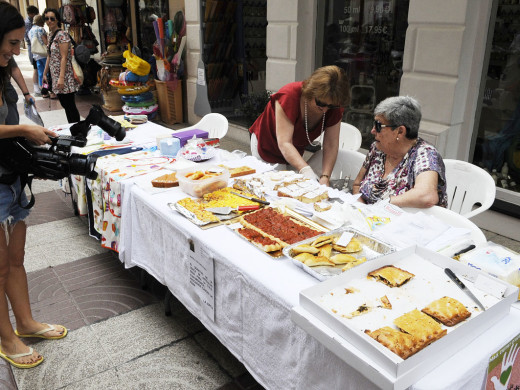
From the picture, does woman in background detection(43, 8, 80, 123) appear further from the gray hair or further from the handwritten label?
the gray hair

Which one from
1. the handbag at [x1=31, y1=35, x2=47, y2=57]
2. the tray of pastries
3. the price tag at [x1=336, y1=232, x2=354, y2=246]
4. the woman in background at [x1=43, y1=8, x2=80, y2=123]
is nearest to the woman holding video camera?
the price tag at [x1=336, y1=232, x2=354, y2=246]

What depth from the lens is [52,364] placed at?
2.34 metres

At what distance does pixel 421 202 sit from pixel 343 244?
0.74 metres

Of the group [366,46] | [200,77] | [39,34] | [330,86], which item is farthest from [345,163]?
[39,34]

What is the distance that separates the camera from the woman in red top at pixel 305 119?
8.98 ft

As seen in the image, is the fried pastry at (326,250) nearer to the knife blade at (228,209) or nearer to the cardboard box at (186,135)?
the knife blade at (228,209)

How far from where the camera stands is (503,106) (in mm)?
4012

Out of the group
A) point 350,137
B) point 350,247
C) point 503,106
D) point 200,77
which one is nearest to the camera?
point 350,247

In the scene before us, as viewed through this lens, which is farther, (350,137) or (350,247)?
(350,137)

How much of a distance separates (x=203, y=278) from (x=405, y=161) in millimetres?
1302

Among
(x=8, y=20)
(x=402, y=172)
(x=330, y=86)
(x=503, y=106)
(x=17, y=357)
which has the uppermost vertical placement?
(x=8, y=20)

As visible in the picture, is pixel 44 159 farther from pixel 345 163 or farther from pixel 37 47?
pixel 37 47

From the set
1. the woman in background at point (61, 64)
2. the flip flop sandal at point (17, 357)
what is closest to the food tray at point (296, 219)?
the flip flop sandal at point (17, 357)

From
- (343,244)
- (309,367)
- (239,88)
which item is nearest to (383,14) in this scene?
(239,88)
